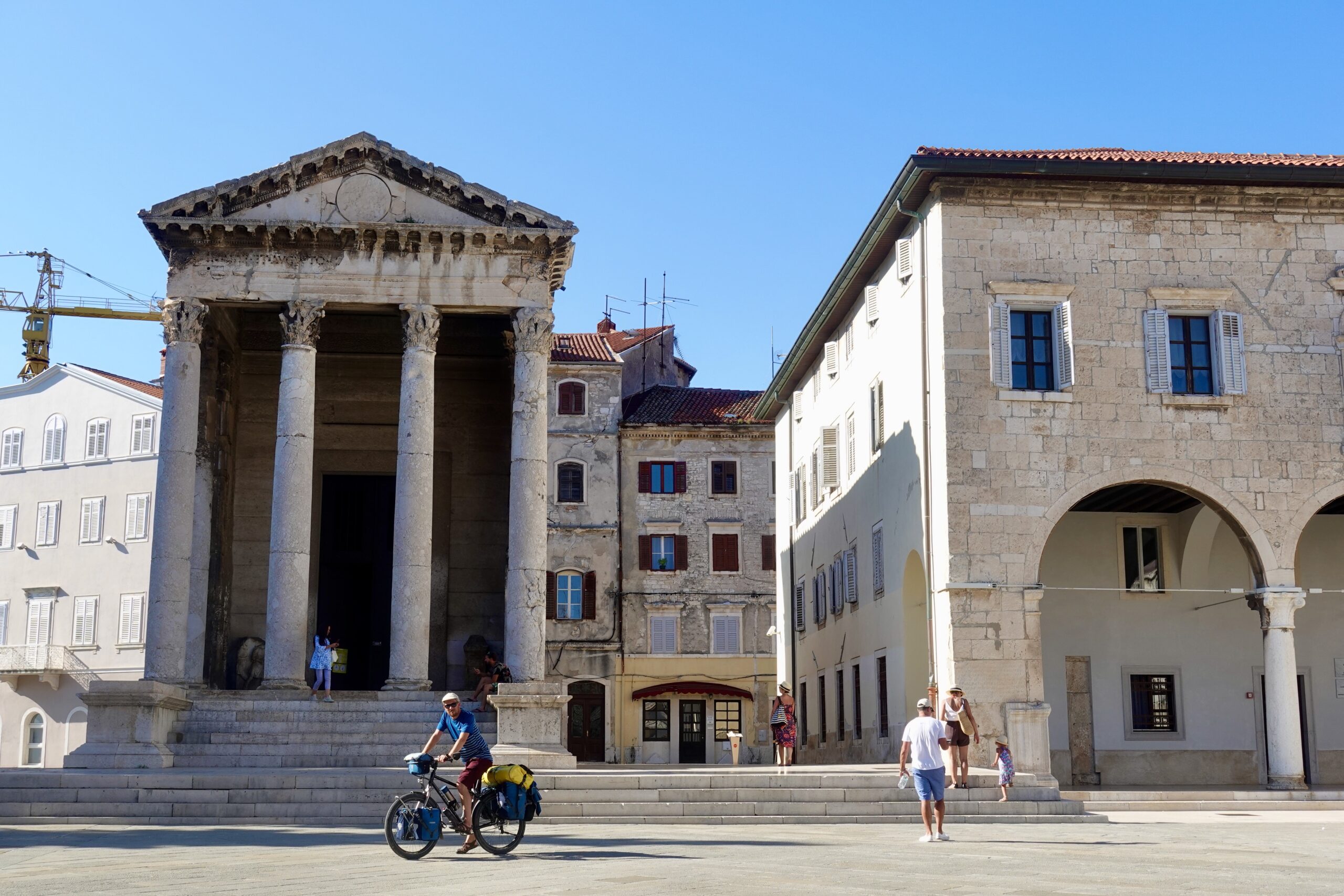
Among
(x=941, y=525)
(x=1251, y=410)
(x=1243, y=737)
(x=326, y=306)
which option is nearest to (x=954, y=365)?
(x=941, y=525)

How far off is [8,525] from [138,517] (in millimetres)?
5888

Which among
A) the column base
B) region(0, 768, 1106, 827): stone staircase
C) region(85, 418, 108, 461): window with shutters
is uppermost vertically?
region(85, 418, 108, 461): window with shutters

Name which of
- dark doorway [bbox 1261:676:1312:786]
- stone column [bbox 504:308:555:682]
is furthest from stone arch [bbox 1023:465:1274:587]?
stone column [bbox 504:308:555:682]

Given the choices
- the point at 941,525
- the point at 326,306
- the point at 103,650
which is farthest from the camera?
the point at 103,650

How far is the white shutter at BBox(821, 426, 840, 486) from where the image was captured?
3766 cm

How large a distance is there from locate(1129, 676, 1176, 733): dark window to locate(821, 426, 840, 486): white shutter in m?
9.51

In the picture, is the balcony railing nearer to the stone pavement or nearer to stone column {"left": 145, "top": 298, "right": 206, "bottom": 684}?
stone column {"left": 145, "top": 298, "right": 206, "bottom": 684}

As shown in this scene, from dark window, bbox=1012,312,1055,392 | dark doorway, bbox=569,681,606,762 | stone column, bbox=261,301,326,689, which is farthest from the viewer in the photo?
dark doorway, bbox=569,681,606,762

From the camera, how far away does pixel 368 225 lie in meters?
29.6

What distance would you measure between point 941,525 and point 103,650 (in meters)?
33.8

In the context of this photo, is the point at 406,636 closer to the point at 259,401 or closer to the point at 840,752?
Answer: the point at 259,401

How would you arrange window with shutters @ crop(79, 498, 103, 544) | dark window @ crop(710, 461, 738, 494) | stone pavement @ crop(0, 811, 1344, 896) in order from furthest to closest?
dark window @ crop(710, 461, 738, 494)
window with shutters @ crop(79, 498, 103, 544)
stone pavement @ crop(0, 811, 1344, 896)

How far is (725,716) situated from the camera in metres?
54.3

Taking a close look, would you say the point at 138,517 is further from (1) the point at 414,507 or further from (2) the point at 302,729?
(2) the point at 302,729
